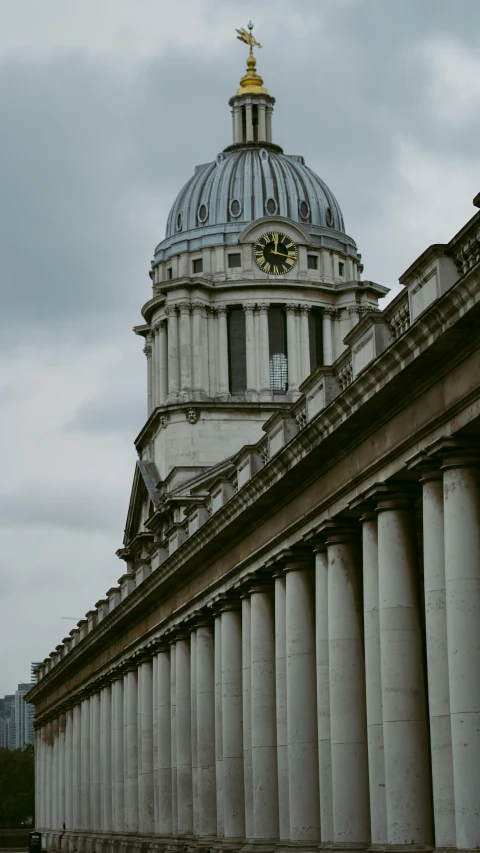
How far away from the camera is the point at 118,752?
88938mm

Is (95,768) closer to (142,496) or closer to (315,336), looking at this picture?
(142,496)

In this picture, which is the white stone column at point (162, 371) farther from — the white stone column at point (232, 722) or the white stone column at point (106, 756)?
the white stone column at point (232, 722)

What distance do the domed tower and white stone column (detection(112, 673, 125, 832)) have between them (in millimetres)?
23866

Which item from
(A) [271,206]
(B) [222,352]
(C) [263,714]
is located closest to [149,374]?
(B) [222,352]

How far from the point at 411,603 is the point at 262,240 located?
78000 mm

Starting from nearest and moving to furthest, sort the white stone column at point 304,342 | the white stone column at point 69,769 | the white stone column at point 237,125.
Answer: the white stone column at point 69,769, the white stone column at point 304,342, the white stone column at point 237,125

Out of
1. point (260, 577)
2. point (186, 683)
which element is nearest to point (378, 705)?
point (260, 577)

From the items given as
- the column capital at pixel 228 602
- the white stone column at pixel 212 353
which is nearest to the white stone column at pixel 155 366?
the white stone column at pixel 212 353

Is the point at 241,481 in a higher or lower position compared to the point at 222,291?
lower

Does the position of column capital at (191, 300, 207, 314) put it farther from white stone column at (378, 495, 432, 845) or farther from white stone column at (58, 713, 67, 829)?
white stone column at (378, 495, 432, 845)

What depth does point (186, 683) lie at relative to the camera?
2758 inches

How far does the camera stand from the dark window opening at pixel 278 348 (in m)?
115

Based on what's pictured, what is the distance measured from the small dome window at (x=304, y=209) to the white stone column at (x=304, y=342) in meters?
6.42

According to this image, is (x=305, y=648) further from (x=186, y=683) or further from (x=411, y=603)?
(x=186, y=683)
